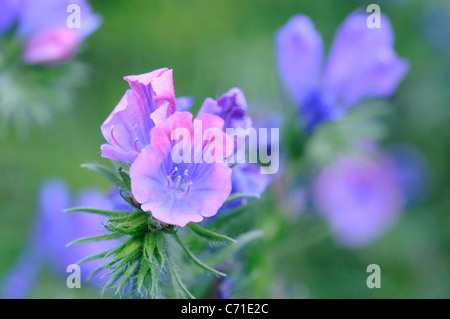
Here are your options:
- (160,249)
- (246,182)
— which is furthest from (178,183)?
(246,182)

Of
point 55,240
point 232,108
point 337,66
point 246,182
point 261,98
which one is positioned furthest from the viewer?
point 261,98

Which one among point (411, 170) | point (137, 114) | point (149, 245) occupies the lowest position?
point (149, 245)

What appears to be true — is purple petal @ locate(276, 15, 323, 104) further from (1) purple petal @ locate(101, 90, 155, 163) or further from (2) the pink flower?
(1) purple petal @ locate(101, 90, 155, 163)

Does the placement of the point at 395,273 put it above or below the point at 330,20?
below

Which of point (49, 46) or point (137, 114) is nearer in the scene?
point (137, 114)

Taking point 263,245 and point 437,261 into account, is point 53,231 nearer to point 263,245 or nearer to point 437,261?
point 263,245

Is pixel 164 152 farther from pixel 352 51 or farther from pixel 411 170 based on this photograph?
pixel 411 170

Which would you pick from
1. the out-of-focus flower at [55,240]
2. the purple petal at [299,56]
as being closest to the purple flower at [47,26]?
the out-of-focus flower at [55,240]

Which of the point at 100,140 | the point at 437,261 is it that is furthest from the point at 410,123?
the point at 100,140
